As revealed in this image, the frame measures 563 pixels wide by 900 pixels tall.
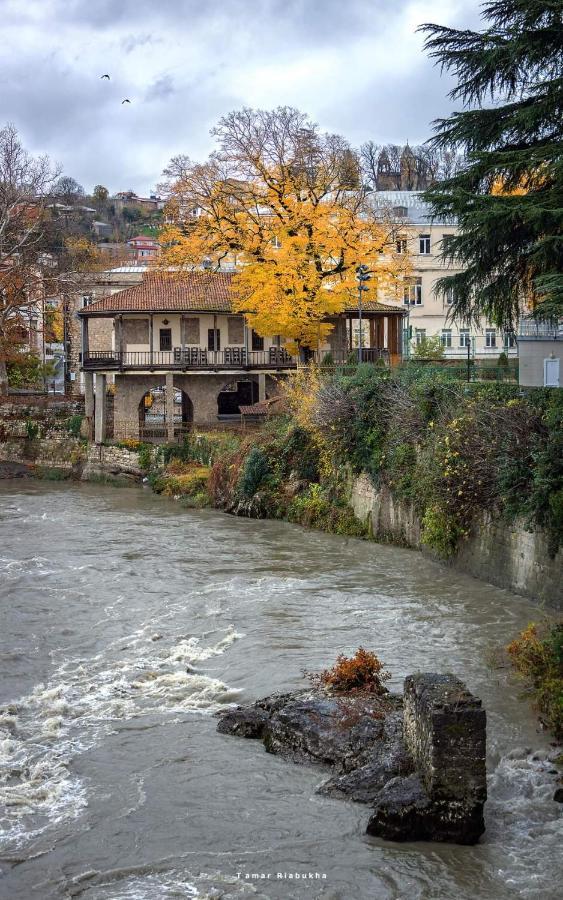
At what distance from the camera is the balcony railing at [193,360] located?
4281cm

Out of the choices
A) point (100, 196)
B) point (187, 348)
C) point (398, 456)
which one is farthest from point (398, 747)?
point (100, 196)

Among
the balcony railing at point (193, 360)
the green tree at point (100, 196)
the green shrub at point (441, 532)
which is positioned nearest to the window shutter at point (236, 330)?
the balcony railing at point (193, 360)

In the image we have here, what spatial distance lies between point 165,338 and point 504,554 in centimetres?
2781

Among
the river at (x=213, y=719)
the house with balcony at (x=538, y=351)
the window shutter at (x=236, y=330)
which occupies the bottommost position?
the river at (x=213, y=719)

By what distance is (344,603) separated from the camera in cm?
1931

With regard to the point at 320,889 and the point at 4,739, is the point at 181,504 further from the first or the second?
the point at 320,889

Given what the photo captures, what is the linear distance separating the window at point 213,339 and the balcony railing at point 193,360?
1.50 m

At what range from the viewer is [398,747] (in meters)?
11.3

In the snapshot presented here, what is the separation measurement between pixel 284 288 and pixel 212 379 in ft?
26.3

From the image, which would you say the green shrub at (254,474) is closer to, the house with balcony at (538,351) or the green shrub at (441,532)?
the house with balcony at (538,351)

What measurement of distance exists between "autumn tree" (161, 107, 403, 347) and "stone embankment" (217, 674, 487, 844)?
25994 mm

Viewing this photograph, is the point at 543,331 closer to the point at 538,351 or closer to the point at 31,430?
the point at 538,351

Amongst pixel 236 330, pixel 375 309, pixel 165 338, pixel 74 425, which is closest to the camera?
pixel 375 309

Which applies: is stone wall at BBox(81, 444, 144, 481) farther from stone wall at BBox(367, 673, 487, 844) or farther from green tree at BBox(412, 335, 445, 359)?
stone wall at BBox(367, 673, 487, 844)
